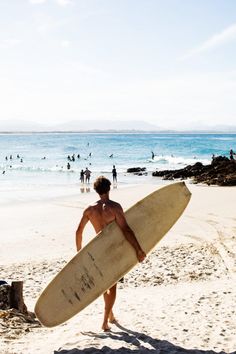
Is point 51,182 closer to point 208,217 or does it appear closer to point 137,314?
point 208,217

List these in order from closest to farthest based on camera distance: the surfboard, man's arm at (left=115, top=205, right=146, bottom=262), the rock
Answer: the surfboard → man's arm at (left=115, top=205, right=146, bottom=262) → the rock

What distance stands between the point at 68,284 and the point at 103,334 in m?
0.84

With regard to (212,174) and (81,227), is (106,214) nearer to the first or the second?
(81,227)

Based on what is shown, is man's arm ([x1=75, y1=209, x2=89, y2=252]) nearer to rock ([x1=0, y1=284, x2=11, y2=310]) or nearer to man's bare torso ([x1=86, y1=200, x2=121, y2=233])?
man's bare torso ([x1=86, y1=200, x2=121, y2=233])

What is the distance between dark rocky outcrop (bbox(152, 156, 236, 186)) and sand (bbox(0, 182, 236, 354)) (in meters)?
10.3

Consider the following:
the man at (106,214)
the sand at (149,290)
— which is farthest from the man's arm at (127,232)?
the sand at (149,290)

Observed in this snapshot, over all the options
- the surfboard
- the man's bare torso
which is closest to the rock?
the surfboard

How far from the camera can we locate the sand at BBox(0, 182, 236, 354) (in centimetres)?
536

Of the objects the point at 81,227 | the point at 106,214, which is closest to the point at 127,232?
the point at 106,214

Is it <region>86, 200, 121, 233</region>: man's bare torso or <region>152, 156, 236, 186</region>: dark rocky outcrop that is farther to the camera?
<region>152, 156, 236, 186</region>: dark rocky outcrop

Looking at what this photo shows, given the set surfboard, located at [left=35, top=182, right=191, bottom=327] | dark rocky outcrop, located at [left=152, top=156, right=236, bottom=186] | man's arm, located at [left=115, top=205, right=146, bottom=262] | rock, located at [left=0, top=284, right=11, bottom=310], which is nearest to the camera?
surfboard, located at [left=35, top=182, right=191, bottom=327]

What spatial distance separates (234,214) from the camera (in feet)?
57.5

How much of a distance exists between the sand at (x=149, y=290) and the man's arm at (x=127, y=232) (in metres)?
1.07

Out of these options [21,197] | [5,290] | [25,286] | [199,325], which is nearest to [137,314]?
[199,325]
